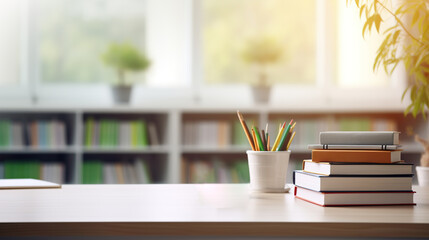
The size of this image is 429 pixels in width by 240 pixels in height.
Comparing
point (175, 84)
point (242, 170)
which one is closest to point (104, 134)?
point (175, 84)

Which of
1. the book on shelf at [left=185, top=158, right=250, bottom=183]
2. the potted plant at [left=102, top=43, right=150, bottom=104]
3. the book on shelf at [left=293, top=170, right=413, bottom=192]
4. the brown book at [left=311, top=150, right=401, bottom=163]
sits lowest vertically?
the book on shelf at [left=185, top=158, right=250, bottom=183]

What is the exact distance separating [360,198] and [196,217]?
15.3 inches

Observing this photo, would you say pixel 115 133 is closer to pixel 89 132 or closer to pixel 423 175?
pixel 89 132

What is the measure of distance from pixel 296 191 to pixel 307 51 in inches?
139

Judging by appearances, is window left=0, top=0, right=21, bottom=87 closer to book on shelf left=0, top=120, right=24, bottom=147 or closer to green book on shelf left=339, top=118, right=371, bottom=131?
book on shelf left=0, top=120, right=24, bottom=147

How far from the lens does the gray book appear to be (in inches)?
54.4

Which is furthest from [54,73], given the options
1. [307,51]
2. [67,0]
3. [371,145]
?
[371,145]

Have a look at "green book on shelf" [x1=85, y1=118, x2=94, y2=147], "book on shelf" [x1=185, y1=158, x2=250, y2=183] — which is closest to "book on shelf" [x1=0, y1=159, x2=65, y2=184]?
"green book on shelf" [x1=85, y1=118, x2=94, y2=147]

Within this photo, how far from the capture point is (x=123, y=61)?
14.7 ft

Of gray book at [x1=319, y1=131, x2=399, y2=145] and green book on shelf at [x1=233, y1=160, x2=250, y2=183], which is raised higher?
gray book at [x1=319, y1=131, x2=399, y2=145]

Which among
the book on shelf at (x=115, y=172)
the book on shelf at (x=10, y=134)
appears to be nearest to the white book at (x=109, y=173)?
the book on shelf at (x=115, y=172)

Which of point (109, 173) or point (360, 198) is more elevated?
point (360, 198)

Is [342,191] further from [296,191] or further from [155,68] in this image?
[155,68]

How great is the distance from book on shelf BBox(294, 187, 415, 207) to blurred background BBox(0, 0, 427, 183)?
9.89 ft
